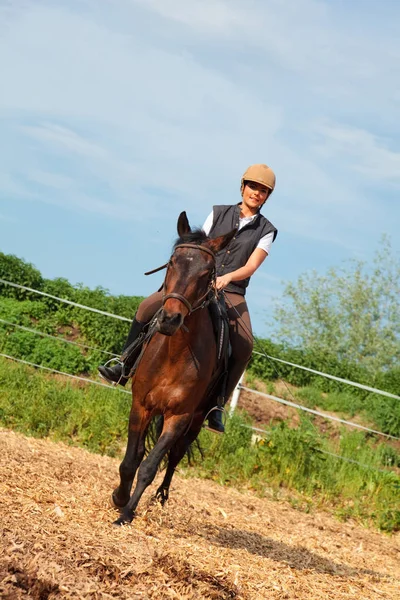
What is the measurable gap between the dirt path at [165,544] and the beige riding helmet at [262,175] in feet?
10.1

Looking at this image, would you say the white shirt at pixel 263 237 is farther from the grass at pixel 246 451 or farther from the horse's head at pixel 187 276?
the grass at pixel 246 451

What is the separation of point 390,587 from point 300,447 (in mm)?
5247

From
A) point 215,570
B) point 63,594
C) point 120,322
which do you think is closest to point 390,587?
point 215,570

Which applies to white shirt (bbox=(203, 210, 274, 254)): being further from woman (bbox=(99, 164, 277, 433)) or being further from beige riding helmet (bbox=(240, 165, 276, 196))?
beige riding helmet (bbox=(240, 165, 276, 196))

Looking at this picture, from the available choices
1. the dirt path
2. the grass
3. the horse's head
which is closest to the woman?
the horse's head

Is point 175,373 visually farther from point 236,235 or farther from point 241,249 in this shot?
point 236,235

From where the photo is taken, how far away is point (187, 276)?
6.36 m

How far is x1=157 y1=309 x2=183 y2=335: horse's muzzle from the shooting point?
6086mm

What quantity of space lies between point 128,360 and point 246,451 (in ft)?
19.5

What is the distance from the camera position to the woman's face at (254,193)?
25.6ft

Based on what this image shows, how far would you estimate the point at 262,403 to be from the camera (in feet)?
53.1

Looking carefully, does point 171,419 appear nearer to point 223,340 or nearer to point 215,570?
point 223,340

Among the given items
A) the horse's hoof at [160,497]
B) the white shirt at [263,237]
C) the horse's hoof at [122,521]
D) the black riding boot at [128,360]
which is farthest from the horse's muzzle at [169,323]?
the horse's hoof at [160,497]

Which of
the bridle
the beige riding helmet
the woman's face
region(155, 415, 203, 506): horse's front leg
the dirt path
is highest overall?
the beige riding helmet
